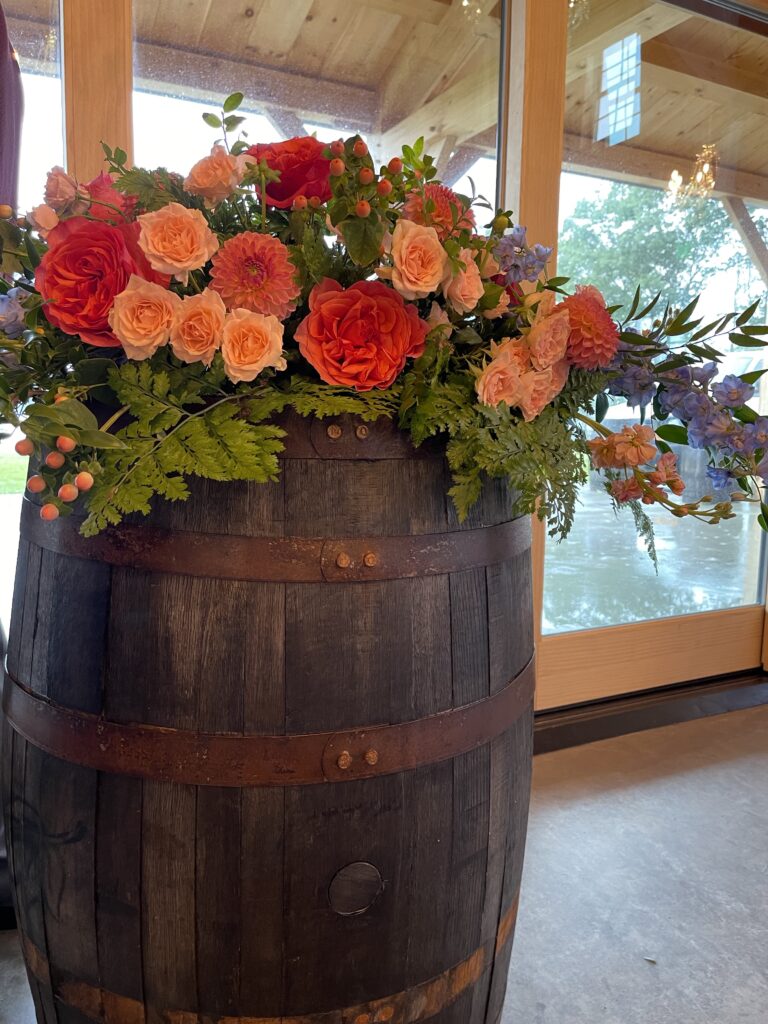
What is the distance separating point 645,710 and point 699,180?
1714 millimetres

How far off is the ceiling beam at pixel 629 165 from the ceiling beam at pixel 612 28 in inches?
7.6

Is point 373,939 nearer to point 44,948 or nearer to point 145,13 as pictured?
point 44,948

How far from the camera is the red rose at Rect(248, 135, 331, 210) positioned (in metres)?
0.81

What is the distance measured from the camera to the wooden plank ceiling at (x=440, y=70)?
1.81 metres

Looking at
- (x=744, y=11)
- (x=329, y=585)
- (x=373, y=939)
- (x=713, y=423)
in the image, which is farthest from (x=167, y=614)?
(x=744, y=11)

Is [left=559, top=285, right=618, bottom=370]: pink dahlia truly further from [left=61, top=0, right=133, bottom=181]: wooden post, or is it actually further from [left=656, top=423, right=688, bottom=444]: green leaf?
[left=61, top=0, right=133, bottom=181]: wooden post

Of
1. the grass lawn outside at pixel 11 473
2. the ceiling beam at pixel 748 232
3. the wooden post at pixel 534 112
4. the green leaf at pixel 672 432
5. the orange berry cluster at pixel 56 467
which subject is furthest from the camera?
the ceiling beam at pixel 748 232

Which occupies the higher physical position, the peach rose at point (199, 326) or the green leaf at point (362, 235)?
the green leaf at point (362, 235)

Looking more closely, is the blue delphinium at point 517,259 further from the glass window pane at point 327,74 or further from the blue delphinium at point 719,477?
the glass window pane at point 327,74

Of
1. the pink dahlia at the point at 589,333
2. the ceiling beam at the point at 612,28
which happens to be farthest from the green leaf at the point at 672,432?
the ceiling beam at the point at 612,28

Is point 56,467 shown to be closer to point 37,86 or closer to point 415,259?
point 415,259

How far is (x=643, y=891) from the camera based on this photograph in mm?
1676

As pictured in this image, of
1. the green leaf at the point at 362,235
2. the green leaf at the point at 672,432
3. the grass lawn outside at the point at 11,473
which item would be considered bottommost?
the grass lawn outside at the point at 11,473

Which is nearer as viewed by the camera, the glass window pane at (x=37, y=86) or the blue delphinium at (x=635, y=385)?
the blue delphinium at (x=635, y=385)
